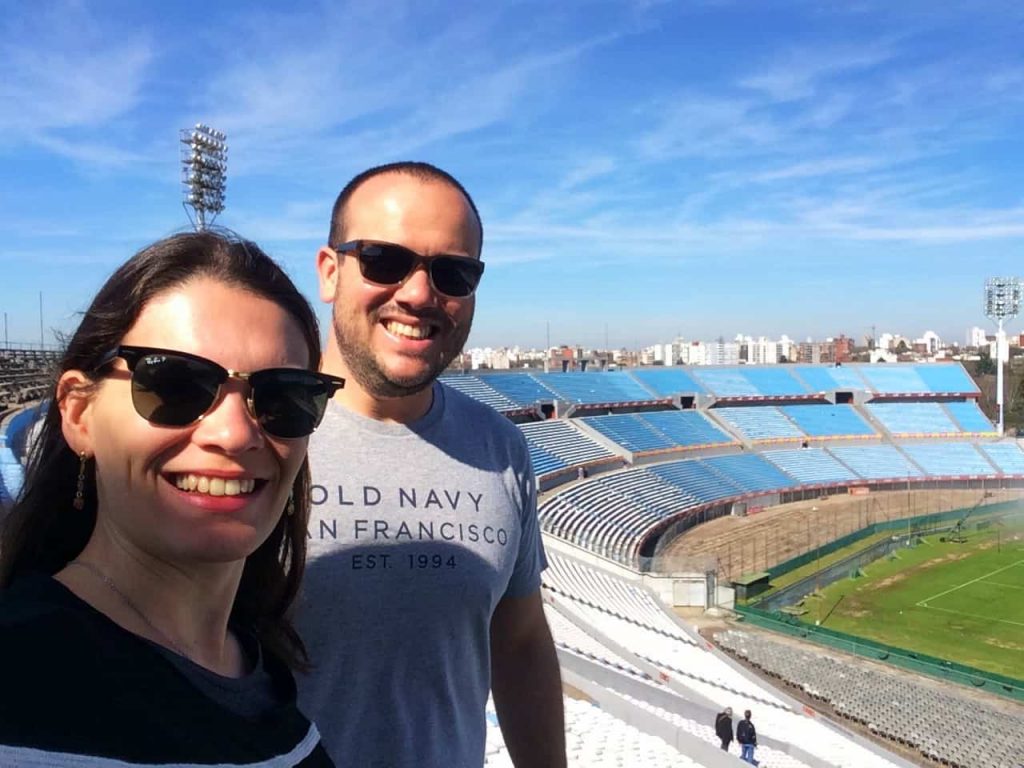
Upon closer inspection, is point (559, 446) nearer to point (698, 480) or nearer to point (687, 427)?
point (698, 480)

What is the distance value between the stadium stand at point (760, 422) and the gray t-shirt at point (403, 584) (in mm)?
36155

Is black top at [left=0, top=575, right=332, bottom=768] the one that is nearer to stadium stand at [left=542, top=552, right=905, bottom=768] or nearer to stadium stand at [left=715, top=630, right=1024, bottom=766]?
stadium stand at [left=542, top=552, right=905, bottom=768]

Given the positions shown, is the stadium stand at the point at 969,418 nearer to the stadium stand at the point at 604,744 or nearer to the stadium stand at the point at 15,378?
the stadium stand at the point at 604,744

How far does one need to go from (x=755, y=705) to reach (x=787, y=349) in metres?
115

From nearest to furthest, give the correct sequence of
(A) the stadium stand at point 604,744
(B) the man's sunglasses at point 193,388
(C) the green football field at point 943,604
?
1. (B) the man's sunglasses at point 193,388
2. (A) the stadium stand at point 604,744
3. (C) the green football field at point 943,604

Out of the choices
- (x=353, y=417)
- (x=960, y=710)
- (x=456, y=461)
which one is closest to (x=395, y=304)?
(x=353, y=417)

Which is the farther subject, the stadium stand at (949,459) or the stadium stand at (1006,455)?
the stadium stand at (1006,455)

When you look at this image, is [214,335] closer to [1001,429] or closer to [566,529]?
[566,529]

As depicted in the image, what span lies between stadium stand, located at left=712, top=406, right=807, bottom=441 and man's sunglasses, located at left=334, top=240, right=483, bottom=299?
36281mm

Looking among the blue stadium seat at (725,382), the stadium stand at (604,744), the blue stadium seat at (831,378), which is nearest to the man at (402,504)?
the stadium stand at (604,744)

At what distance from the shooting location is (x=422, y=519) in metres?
1.75

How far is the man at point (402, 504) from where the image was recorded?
1619mm

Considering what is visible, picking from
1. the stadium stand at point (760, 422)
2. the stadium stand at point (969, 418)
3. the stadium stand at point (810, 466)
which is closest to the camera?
the stadium stand at point (810, 466)

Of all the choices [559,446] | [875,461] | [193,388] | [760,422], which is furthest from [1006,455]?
[193,388]
